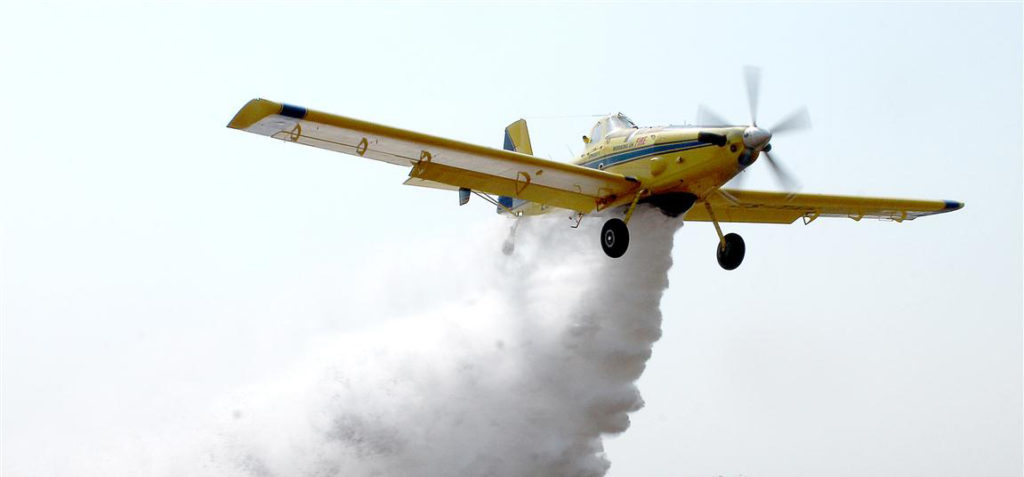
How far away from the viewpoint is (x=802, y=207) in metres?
30.1

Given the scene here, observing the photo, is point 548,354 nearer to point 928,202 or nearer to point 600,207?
point 600,207

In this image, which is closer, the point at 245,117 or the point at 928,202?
the point at 245,117

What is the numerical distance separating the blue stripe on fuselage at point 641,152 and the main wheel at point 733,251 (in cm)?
286

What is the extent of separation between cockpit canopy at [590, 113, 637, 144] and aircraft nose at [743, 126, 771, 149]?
2.91 metres

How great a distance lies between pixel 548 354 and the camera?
90.1 feet

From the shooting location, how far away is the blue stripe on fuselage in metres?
25.0

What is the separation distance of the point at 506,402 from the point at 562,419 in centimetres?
125

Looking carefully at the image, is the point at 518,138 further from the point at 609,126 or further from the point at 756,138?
the point at 756,138

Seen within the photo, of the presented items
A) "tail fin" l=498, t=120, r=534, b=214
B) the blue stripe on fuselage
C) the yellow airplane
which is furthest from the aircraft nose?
"tail fin" l=498, t=120, r=534, b=214

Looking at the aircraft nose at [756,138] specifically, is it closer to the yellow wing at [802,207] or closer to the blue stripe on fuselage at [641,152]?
the blue stripe on fuselage at [641,152]

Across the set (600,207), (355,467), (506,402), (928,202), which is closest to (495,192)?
(600,207)

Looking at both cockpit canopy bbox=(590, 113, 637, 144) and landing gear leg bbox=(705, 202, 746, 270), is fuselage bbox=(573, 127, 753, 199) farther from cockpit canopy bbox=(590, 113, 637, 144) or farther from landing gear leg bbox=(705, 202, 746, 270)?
landing gear leg bbox=(705, 202, 746, 270)

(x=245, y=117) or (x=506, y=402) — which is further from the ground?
(x=245, y=117)

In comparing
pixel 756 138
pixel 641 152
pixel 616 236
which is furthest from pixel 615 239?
pixel 756 138
